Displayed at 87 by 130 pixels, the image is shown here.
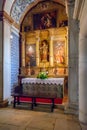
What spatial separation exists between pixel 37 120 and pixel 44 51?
4262mm

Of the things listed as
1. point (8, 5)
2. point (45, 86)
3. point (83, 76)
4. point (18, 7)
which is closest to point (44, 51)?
point (45, 86)

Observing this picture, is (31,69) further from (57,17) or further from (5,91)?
(57,17)

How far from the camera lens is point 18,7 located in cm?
690

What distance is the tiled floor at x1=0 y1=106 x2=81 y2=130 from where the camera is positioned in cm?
351

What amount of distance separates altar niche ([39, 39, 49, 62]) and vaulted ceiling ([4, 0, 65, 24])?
5.57 ft

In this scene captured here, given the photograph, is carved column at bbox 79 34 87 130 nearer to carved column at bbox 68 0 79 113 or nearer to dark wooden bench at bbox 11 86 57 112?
carved column at bbox 68 0 79 113

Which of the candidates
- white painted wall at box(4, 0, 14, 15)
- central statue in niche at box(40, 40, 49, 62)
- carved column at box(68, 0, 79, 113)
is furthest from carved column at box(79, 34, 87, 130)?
central statue in niche at box(40, 40, 49, 62)

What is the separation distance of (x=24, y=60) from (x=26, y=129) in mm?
4886

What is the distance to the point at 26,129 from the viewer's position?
11.1ft

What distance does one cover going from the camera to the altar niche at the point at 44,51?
764 centimetres

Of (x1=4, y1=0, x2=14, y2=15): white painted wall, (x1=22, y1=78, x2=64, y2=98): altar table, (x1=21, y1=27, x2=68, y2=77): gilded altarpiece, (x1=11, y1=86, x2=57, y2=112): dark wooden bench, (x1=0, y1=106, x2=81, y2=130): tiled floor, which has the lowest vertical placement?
(x1=0, y1=106, x2=81, y2=130): tiled floor

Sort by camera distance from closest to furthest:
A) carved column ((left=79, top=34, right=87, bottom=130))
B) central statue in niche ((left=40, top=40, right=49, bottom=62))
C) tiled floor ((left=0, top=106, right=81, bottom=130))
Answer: tiled floor ((left=0, top=106, right=81, bottom=130)) → carved column ((left=79, top=34, right=87, bottom=130)) → central statue in niche ((left=40, top=40, right=49, bottom=62))

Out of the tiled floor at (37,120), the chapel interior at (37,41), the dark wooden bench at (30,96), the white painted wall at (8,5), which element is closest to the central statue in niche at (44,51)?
the chapel interior at (37,41)

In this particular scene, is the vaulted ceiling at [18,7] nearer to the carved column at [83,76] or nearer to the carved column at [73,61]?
the carved column at [73,61]
